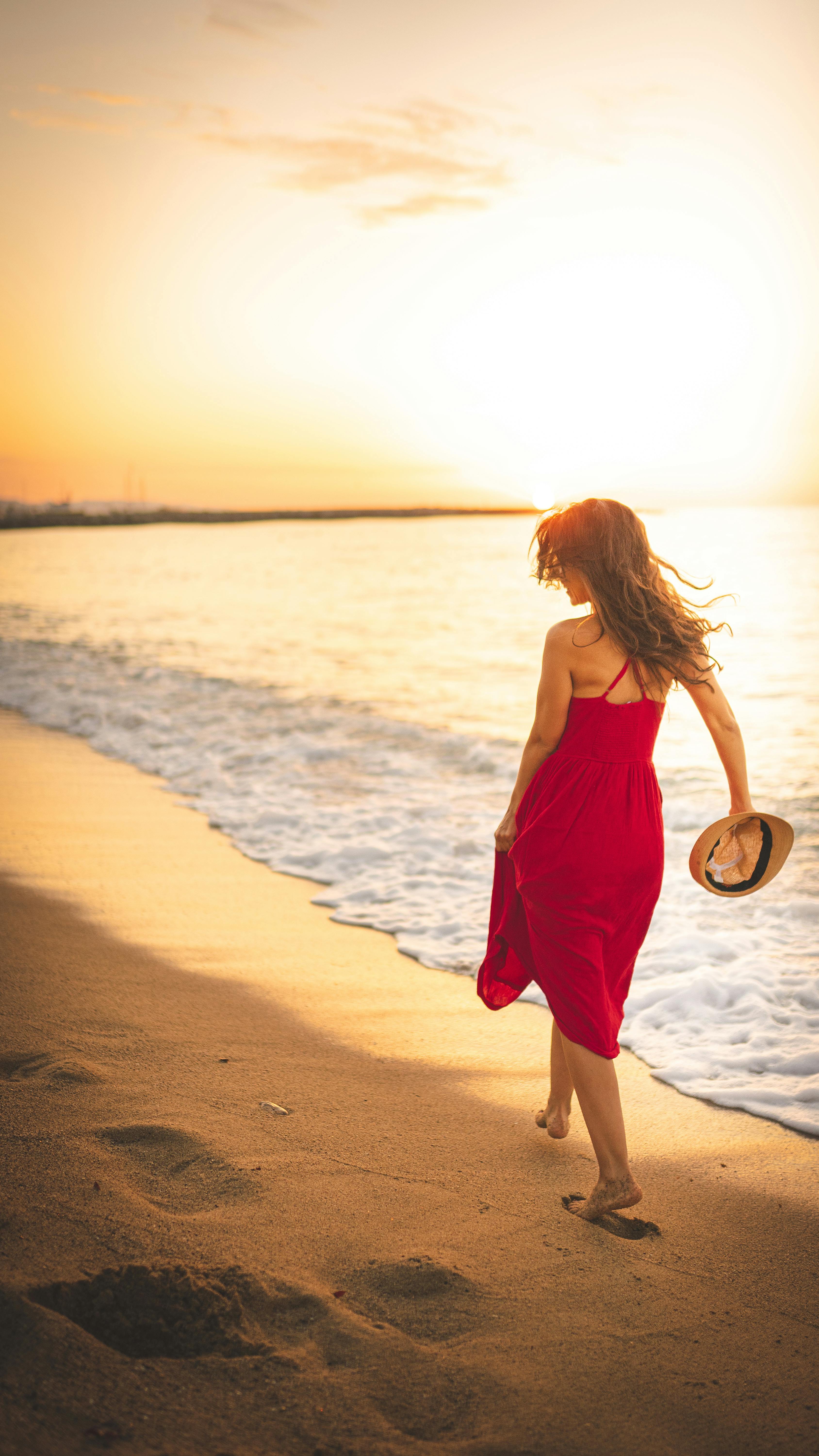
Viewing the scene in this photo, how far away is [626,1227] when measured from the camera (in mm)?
2830

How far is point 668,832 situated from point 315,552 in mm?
63990

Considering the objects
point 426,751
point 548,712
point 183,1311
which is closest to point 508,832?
point 548,712

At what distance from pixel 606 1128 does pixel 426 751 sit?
817cm

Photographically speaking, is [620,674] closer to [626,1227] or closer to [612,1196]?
[612,1196]

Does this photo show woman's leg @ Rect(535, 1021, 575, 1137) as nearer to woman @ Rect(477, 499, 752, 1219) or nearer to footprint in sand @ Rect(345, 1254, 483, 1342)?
woman @ Rect(477, 499, 752, 1219)

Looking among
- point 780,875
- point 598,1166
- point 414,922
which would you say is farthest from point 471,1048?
point 780,875

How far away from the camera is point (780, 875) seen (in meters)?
6.79

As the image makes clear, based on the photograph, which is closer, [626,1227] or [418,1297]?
[418,1297]

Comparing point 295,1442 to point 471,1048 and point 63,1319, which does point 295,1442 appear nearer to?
point 63,1319

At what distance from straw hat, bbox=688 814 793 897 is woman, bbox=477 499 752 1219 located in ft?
0.50

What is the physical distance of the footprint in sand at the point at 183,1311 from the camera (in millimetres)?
2102

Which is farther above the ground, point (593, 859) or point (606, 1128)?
point (593, 859)

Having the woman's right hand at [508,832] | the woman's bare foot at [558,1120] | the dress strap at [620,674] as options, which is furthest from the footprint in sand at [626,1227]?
the dress strap at [620,674]

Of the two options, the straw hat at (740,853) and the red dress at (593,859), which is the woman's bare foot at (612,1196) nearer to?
the red dress at (593,859)
